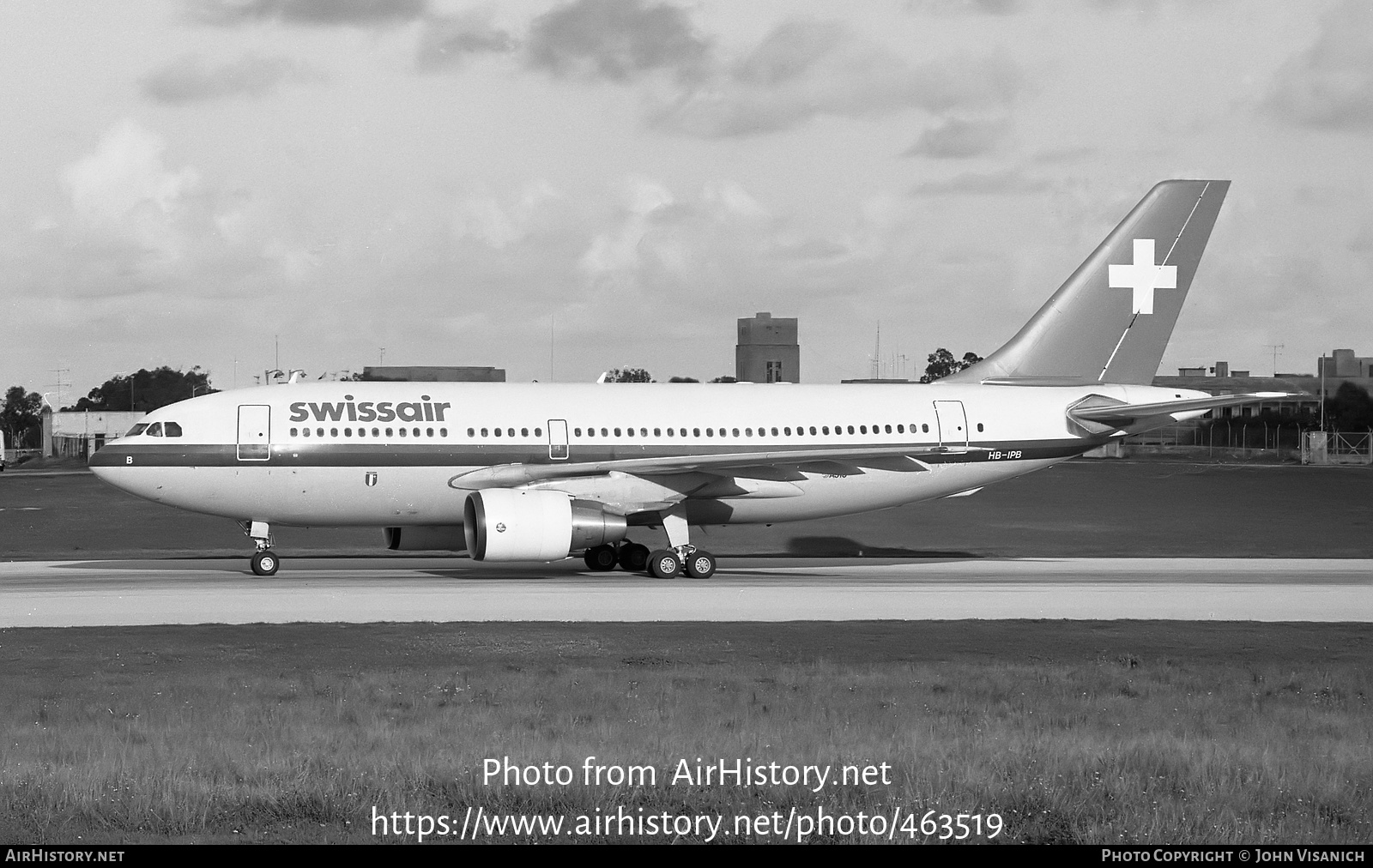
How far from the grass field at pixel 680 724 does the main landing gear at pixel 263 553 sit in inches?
358

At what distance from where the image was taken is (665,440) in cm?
3112

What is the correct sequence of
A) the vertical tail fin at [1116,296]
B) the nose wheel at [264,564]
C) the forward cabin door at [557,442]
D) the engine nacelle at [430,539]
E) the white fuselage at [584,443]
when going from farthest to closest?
the vertical tail fin at [1116,296] → the engine nacelle at [430,539] → the forward cabin door at [557,442] → the white fuselage at [584,443] → the nose wheel at [264,564]

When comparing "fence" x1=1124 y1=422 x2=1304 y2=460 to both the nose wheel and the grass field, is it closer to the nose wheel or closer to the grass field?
the nose wheel

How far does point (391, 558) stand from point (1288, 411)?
116297 mm

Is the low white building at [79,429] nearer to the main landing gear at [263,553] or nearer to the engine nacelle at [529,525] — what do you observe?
the main landing gear at [263,553]

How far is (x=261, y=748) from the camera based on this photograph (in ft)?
38.7

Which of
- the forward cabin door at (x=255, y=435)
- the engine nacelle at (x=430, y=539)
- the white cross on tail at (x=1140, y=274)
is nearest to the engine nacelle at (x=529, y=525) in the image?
the engine nacelle at (x=430, y=539)

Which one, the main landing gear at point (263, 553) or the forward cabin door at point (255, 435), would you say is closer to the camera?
the main landing gear at point (263, 553)

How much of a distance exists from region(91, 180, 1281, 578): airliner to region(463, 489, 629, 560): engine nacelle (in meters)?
0.04

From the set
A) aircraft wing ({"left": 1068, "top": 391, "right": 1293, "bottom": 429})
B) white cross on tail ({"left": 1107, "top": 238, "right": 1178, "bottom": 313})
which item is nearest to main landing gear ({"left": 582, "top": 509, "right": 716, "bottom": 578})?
aircraft wing ({"left": 1068, "top": 391, "right": 1293, "bottom": 429})

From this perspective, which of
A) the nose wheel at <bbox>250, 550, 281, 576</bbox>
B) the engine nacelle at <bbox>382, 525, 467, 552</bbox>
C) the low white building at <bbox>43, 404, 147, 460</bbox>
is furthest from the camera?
the low white building at <bbox>43, 404, 147, 460</bbox>

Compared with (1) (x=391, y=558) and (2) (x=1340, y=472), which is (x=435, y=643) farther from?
(2) (x=1340, y=472)

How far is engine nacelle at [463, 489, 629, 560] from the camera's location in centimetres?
2708

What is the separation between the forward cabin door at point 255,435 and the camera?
29141 mm
